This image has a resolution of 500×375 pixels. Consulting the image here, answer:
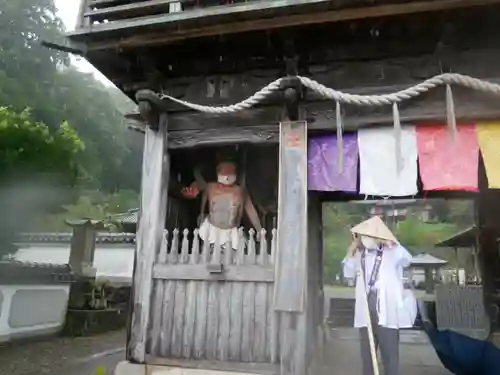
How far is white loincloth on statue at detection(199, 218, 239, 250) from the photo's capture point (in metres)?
6.64

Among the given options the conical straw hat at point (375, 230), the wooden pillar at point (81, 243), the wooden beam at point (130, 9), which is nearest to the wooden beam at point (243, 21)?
the wooden beam at point (130, 9)

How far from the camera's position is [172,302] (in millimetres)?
6156

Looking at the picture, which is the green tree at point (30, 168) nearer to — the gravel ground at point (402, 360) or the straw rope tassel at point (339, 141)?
the straw rope tassel at point (339, 141)

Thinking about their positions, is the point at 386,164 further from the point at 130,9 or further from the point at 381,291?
the point at 130,9

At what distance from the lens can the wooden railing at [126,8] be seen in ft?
19.9

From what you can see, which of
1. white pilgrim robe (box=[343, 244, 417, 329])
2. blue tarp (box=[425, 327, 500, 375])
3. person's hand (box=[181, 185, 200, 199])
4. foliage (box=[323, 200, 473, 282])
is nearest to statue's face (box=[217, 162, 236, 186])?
person's hand (box=[181, 185, 200, 199])

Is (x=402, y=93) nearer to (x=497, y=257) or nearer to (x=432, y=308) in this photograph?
(x=497, y=257)

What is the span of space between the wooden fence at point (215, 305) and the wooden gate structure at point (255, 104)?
0.5 inches

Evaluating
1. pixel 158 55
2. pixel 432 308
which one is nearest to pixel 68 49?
pixel 158 55

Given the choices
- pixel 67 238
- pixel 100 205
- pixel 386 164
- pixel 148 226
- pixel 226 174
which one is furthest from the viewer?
pixel 100 205

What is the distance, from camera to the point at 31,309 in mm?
13844

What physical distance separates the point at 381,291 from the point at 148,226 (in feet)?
10.6

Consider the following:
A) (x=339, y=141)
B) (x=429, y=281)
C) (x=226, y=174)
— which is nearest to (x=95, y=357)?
(x=226, y=174)

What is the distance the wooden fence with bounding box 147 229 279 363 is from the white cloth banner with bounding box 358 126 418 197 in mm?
1499
